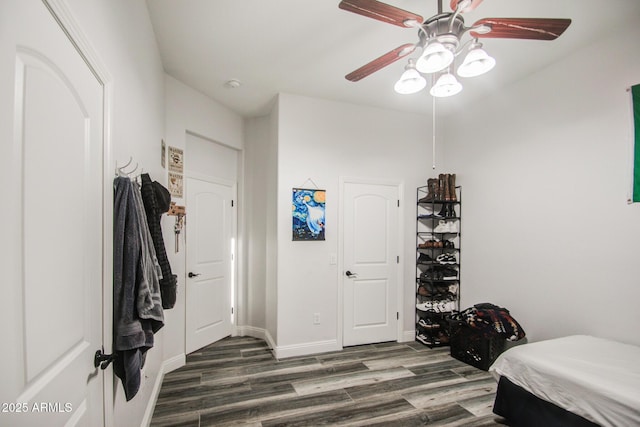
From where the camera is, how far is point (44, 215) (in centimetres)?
83

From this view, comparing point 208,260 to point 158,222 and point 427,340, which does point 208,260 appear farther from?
point 427,340

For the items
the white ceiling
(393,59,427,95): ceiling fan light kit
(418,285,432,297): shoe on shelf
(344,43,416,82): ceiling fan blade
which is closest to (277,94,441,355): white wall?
(418,285,432,297): shoe on shelf

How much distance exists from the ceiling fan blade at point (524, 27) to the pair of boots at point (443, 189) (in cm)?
223

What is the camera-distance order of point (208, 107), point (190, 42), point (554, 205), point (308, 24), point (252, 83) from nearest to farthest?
point (308, 24)
point (190, 42)
point (554, 205)
point (252, 83)
point (208, 107)

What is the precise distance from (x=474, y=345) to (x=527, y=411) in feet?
3.66

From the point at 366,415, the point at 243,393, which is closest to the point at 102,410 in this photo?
the point at 243,393

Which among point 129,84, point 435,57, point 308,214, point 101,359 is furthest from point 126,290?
point 308,214

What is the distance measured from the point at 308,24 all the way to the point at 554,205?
2.74 meters

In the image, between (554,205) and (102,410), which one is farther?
(554,205)

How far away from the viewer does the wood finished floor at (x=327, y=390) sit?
7.33ft

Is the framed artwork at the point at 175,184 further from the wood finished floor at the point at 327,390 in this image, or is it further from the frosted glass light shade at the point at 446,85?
the frosted glass light shade at the point at 446,85

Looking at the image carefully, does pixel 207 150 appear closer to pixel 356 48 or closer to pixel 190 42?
pixel 190 42

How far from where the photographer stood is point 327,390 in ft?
8.62

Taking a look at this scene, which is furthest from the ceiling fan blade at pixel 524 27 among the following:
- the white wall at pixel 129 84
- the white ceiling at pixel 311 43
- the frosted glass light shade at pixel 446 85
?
the white wall at pixel 129 84
